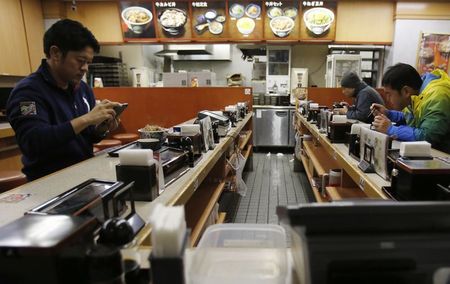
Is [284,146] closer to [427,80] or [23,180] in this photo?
[427,80]

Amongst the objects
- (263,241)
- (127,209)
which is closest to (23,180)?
(127,209)

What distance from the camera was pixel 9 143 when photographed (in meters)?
4.22

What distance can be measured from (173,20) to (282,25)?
2.07 m

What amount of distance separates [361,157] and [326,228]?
50.5 inches

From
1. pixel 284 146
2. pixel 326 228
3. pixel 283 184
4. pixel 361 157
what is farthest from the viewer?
pixel 284 146

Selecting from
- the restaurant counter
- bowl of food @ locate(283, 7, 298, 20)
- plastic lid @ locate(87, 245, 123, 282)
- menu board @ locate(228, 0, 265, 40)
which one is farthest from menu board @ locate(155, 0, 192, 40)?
plastic lid @ locate(87, 245, 123, 282)

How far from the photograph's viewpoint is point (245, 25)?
19.0ft

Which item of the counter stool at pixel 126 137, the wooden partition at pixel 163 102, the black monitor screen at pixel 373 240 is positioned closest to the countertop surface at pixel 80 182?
the black monitor screen at pixel 373 240

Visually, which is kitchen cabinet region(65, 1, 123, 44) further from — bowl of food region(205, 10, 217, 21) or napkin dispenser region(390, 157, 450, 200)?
napkin dispenser region(390, 157, 450, 200)

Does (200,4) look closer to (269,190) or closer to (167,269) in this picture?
(269,190)

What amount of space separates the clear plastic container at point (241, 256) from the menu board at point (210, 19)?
547 centimetres

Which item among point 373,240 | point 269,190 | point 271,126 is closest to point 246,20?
point 271,126

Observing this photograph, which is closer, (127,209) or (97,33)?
(127,209)

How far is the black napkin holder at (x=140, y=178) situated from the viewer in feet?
3.74
